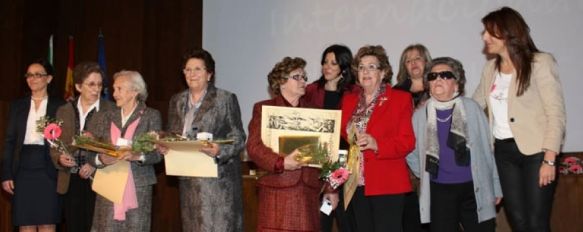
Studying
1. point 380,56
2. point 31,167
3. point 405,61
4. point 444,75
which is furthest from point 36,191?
point 444,75

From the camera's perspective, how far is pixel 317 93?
4.36 metres

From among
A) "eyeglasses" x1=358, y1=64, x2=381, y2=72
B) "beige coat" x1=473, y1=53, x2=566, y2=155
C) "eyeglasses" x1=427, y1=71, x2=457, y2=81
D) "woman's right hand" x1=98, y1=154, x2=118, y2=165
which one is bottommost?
"woman's right hand" x1=98, y1=154, x2=118, y2=165

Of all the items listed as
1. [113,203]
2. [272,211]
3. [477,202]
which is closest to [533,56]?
[477,202]

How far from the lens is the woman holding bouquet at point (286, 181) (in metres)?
3.70

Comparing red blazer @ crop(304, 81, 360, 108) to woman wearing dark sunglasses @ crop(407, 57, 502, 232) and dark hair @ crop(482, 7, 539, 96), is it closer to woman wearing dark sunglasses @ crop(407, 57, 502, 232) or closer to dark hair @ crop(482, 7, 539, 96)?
woman wearing dark sunglasses @ crop(407, 57, 502, 232)

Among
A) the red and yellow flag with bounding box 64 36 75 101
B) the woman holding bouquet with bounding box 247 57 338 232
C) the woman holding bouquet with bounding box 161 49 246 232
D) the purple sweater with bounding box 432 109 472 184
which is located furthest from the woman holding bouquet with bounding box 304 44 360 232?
the red and yellow flag with bounding box 64 36 75 101

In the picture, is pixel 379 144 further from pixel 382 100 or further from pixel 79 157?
pixel 79 157

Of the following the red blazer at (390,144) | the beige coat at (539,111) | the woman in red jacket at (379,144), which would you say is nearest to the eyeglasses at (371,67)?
the woman in red jacket at (379,144)

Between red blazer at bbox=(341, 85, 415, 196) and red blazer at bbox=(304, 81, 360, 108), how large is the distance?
389 mm

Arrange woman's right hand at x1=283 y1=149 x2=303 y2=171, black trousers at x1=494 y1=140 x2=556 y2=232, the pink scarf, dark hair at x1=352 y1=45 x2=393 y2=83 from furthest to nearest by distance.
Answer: the pink scarf → dark hair at x1=352 y1=45 x2=393 y2=83 → woman's right hand at x1=283 y1=149 x2=303 y2=171 → black trousers at x1=494 y1=140 x2=556 y2=232

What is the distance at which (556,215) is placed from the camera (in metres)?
4.95

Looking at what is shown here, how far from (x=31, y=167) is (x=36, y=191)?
174 millimetres

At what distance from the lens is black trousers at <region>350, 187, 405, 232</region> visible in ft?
12.1

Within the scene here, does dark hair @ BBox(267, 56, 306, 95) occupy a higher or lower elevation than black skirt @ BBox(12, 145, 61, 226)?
higher
